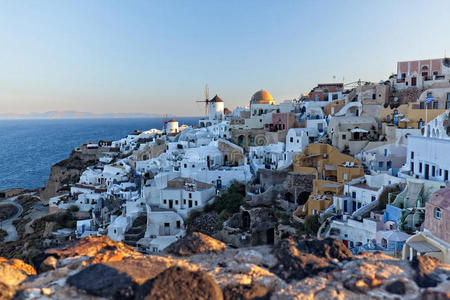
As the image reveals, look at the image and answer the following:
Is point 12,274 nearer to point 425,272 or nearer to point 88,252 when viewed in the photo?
point 88,252

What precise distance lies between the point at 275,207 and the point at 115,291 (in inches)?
816

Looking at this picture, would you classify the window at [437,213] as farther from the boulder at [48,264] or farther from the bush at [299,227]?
the boulder at [48,264]

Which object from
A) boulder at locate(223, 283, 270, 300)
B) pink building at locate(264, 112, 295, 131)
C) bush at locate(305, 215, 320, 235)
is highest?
pink building at locate(264, 112, 295, 131)

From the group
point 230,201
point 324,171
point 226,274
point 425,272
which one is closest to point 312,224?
point 324,171

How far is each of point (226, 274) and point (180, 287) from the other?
1.29 metres

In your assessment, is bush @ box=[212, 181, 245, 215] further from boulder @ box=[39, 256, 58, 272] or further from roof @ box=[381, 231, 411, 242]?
boulder @ box=[39, 256, 58, 272]

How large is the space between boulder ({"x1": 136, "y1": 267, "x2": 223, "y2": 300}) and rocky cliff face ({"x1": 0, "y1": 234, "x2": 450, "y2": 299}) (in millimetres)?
16

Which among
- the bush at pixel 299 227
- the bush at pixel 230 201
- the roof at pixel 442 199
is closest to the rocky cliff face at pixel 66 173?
the bush at pixel 230 201

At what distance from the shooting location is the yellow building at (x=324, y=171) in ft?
73.8

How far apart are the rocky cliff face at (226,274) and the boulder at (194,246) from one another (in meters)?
0.02

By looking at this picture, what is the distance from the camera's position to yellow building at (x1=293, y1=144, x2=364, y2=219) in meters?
22.5

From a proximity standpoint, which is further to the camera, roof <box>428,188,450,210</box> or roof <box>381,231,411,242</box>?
roof <box>381,231,411,242</box>

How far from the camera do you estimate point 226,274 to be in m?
6.97

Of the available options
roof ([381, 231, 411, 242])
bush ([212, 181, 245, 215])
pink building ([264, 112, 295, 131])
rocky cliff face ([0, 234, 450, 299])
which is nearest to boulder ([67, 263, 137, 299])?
rocky cliff face ([0, 234, 450, 299])
